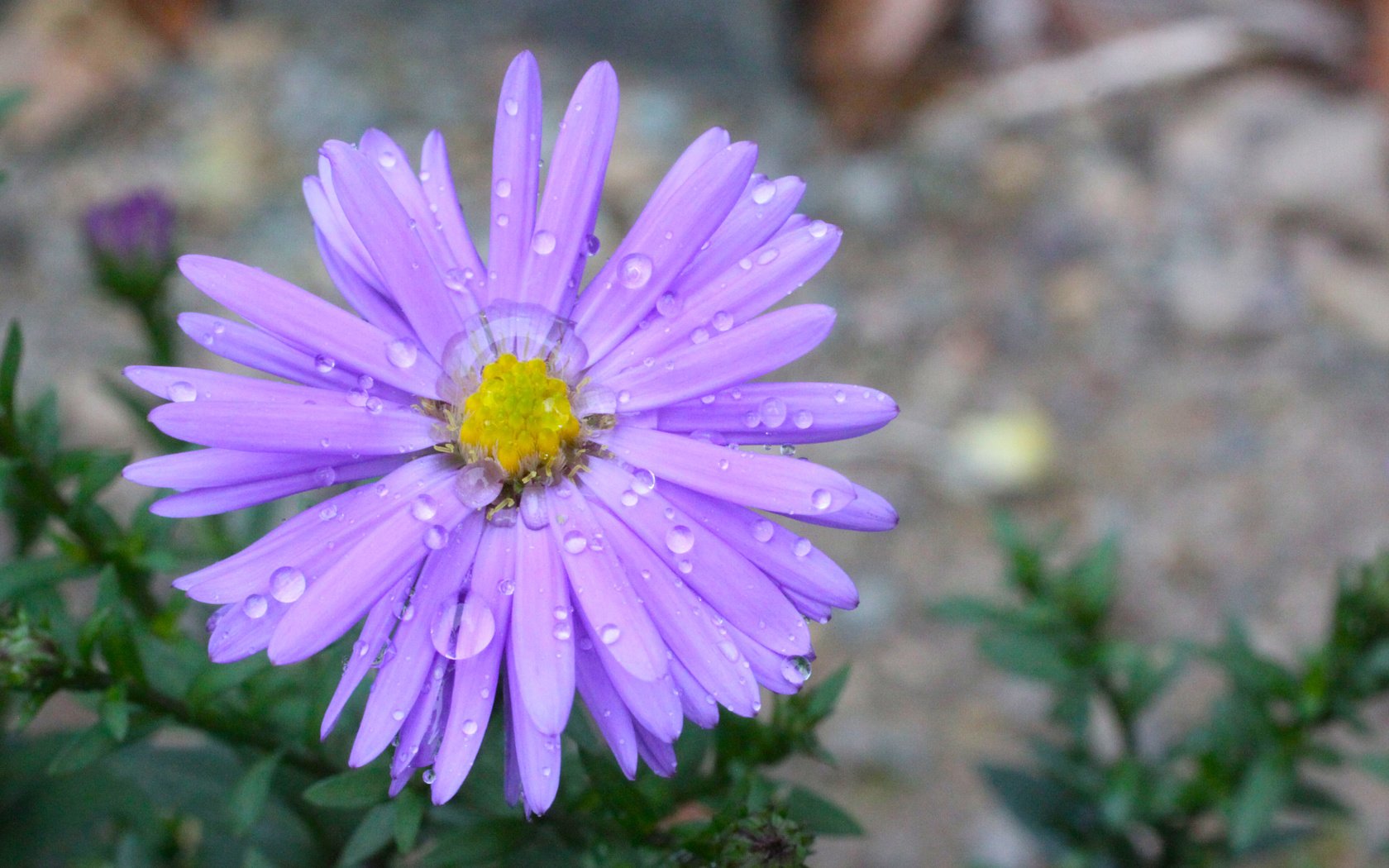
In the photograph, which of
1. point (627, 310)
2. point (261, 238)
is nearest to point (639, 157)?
point (261, 238)

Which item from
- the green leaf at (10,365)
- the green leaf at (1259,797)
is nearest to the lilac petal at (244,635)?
the green leaf at (10,365)

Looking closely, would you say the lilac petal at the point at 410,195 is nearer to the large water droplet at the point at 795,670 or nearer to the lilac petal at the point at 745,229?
the lilac petal at the point at 745,229

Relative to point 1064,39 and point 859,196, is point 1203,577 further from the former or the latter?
point 1064,39

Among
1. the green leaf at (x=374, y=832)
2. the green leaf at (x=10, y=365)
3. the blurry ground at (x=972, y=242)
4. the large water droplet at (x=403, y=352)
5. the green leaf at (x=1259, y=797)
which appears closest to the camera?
the large water droplet at (x=403, y=352)

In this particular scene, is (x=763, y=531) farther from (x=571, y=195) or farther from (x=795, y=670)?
(x=571, y=195)

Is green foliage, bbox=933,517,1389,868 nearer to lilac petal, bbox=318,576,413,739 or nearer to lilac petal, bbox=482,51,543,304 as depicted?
lilac petal, bbox=482,51,543,304

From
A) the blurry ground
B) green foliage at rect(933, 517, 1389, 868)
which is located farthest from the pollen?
the blurry ground
